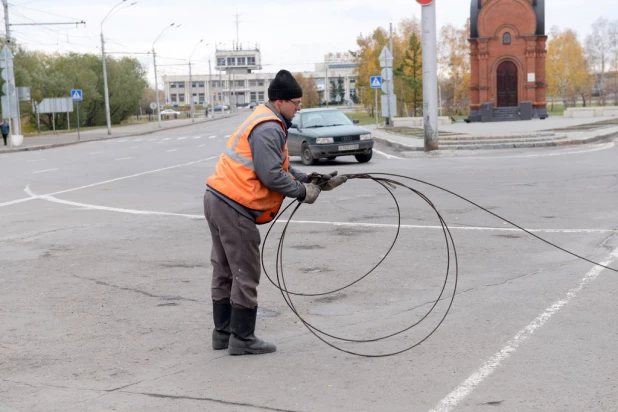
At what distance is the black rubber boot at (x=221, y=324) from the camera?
5875mm

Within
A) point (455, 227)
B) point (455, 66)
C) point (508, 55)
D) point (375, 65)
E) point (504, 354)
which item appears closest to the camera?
point (504, 354)

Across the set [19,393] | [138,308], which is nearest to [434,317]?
[138,308]

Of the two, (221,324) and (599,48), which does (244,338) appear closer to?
(221,324)

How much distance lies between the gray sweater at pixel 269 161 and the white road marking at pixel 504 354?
1.66 metres

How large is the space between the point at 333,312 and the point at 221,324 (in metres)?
1.23

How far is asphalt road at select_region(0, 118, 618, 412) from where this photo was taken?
483 cm

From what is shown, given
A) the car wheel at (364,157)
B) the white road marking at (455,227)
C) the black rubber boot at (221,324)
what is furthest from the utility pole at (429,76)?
the black rubber boot at (221,324)

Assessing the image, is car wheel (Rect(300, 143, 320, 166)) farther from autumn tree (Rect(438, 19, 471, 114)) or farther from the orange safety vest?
autumn tree (Rect(438, 19, 471, 114))

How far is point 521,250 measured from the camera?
30.0 ft

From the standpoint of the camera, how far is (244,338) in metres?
5.68

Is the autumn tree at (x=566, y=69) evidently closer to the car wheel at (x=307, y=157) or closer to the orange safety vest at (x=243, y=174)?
the car wheel at (x=307, y=157)

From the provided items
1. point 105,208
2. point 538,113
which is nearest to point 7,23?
point 538,113

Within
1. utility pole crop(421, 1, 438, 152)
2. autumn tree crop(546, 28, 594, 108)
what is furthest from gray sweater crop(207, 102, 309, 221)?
autumn tree crop(546, 28, 594, 108)

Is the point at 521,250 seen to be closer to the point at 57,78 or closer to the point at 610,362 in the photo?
the point at 610,362
